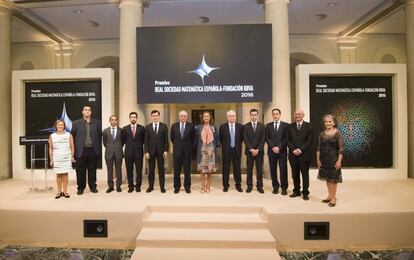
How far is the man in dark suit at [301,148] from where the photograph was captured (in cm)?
485

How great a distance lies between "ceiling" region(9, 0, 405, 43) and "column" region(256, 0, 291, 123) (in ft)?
5.65

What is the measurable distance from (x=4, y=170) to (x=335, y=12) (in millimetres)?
10679

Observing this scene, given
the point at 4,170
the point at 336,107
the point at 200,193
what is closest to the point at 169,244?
the point at 200,193

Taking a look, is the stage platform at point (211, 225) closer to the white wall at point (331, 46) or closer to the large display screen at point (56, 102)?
the large display screen at point (56, 102)

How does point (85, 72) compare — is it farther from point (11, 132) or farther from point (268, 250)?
point (268, 250)

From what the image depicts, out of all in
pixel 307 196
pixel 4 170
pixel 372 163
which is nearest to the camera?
pixel 307 196

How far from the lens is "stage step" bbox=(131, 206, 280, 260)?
12.0ft

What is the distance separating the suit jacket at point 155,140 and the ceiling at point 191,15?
167 inches

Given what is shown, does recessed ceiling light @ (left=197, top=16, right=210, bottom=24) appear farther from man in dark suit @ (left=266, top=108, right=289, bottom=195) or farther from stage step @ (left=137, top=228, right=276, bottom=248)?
stage step @ (left=137, top=228, right=276, bottom=248)

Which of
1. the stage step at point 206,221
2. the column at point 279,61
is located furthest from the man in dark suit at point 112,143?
the column at point 279,61

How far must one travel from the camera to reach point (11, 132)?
25.6ft

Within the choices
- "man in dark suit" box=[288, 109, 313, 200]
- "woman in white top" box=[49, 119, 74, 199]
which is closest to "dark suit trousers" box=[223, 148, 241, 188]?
"man in dark suit" box=[288, 109, 313, 200]

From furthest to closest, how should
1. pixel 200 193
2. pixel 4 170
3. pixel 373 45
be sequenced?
pixel 373 45 → pixel 4 170 → pixel 200 193

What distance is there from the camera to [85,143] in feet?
17.4
